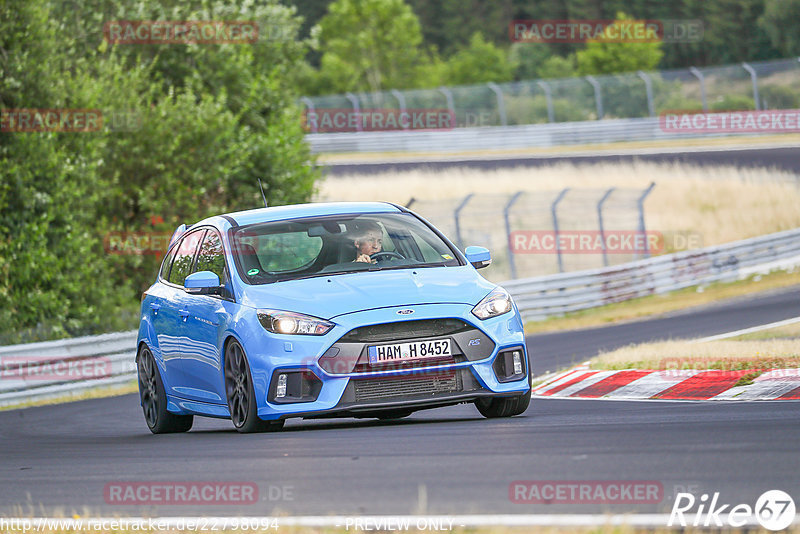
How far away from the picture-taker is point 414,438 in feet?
26.6

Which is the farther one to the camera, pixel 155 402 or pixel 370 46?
pixel 370 46

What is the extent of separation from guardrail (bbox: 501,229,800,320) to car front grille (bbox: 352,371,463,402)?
53.7ft

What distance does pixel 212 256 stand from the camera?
33.2 feet

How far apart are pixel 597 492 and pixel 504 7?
3891 inches

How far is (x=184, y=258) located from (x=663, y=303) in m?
16.8

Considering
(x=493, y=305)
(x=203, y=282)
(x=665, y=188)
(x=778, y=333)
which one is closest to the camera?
(x=493, y=305)

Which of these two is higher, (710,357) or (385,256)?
(385,256)

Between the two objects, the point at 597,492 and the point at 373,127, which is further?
the point at 373,127

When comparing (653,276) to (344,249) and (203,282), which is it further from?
(203,282)

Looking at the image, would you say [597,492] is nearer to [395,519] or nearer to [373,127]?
[395,519]

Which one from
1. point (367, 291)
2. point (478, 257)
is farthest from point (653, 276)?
point (367, 291)

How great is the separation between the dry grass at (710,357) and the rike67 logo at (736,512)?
5.78m

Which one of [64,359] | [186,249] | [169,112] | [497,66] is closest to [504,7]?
[497,66]

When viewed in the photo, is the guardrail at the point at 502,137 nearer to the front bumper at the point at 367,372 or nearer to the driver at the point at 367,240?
the driver at the point at 367,240
